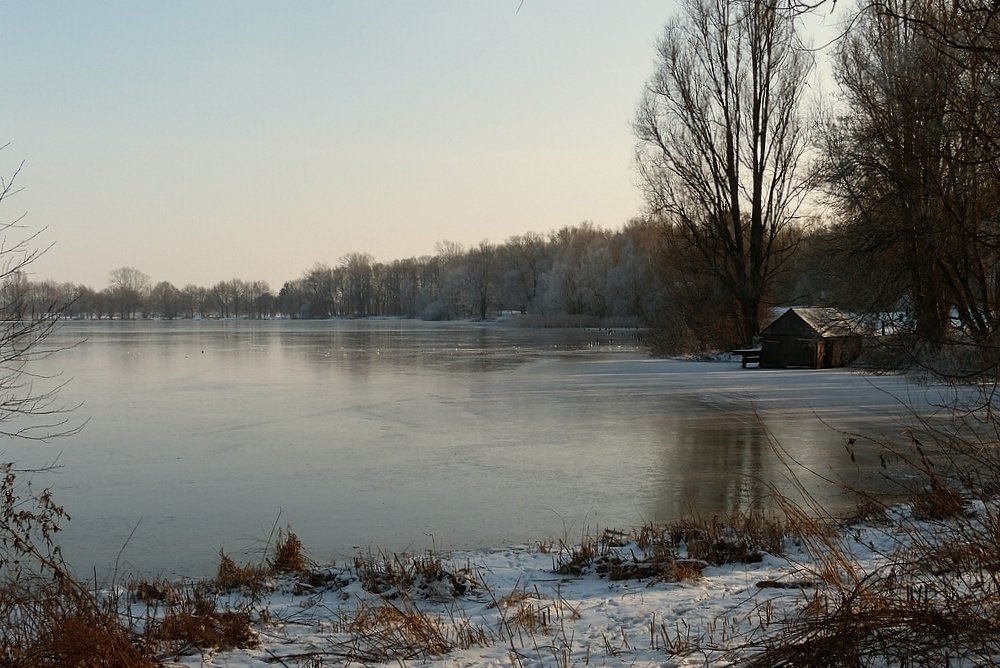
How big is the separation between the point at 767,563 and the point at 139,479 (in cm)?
718

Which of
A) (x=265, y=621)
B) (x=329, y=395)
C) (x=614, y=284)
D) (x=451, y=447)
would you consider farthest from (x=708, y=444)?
(x=614, y=284)

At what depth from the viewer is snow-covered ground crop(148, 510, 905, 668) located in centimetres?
344

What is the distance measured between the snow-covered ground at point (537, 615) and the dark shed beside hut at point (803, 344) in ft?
59.9

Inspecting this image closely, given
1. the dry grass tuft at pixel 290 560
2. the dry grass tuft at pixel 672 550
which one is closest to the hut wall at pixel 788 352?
the dry grass tuft at pixel 672 550

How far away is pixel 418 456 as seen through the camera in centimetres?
1038

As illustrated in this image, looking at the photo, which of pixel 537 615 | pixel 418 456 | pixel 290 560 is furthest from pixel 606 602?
pixel 418 456

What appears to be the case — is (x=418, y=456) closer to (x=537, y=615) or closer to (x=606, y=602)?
(x=606, y=602)

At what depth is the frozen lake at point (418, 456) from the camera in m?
7.08

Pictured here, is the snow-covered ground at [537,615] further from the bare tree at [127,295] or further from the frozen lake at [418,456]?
the bare tree at [127,295]

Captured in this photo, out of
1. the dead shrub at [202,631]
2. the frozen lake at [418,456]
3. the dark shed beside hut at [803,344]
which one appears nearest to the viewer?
the dead shrub at [202,631]

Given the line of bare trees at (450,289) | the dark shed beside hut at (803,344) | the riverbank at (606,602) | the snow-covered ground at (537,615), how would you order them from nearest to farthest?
1. the riverbank at (606,602)
2. the snow-covered ground at (537,615)
3. the dark shed beside hut at (803,344)
4. the line of bare trees at (450,289)

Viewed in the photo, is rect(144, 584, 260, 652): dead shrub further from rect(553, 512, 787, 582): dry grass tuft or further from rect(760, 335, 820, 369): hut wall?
rect(760, 335, 820, 369): hut wall

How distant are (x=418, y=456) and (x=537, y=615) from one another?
21.1ft

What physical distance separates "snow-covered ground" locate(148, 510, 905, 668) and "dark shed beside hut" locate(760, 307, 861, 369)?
18258 millimetres
